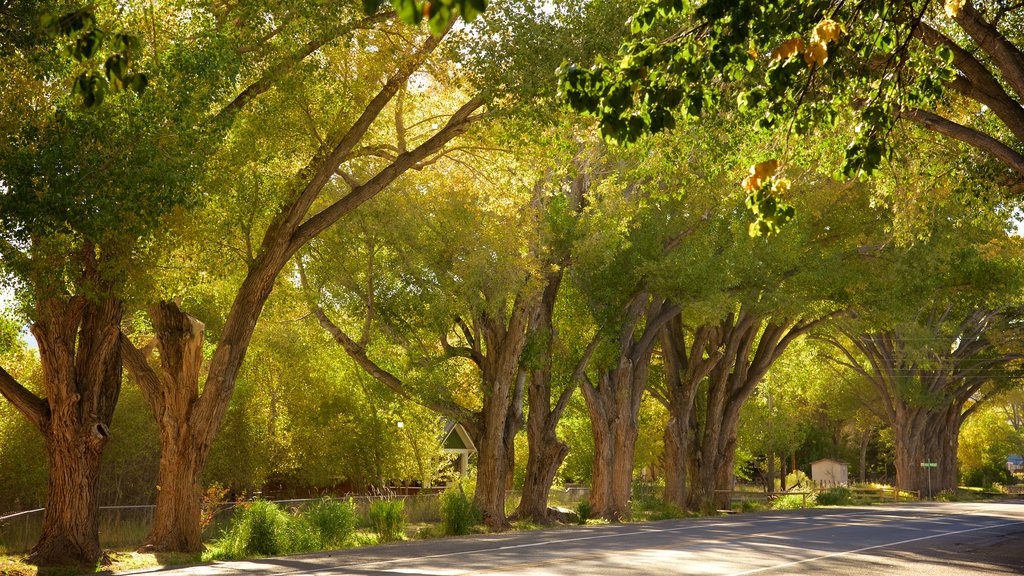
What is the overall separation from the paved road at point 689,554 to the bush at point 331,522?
1451 mm

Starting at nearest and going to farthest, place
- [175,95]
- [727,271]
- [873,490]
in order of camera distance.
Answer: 1. [175,95]
2. [727,271]
3. [873,490]

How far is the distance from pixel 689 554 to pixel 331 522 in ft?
24.6

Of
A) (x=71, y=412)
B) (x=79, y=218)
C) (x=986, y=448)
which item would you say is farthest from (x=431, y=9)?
(x=986, y=448)

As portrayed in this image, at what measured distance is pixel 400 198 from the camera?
79.4ft

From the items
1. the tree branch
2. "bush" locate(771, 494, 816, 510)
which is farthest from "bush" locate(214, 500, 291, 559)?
"bush" locate(771, 494, 816, 510)

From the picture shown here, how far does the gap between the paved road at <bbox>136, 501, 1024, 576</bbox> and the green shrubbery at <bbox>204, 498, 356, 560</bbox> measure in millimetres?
1385

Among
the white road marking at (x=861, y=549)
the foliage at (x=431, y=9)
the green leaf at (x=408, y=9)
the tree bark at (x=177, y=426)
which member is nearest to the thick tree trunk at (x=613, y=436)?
the white road marking at (x=861, y=549)

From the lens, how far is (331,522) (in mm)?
20500

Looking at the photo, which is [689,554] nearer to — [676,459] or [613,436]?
[613,436]

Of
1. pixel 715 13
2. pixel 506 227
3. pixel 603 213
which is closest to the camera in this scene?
pixel 715 13

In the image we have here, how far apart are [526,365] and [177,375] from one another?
33.6ft

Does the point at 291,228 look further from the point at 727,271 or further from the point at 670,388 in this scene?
the point at 670,388

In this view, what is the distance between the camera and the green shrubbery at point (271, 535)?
60.4ft

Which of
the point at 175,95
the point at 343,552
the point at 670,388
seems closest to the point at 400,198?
the point at 343,552
